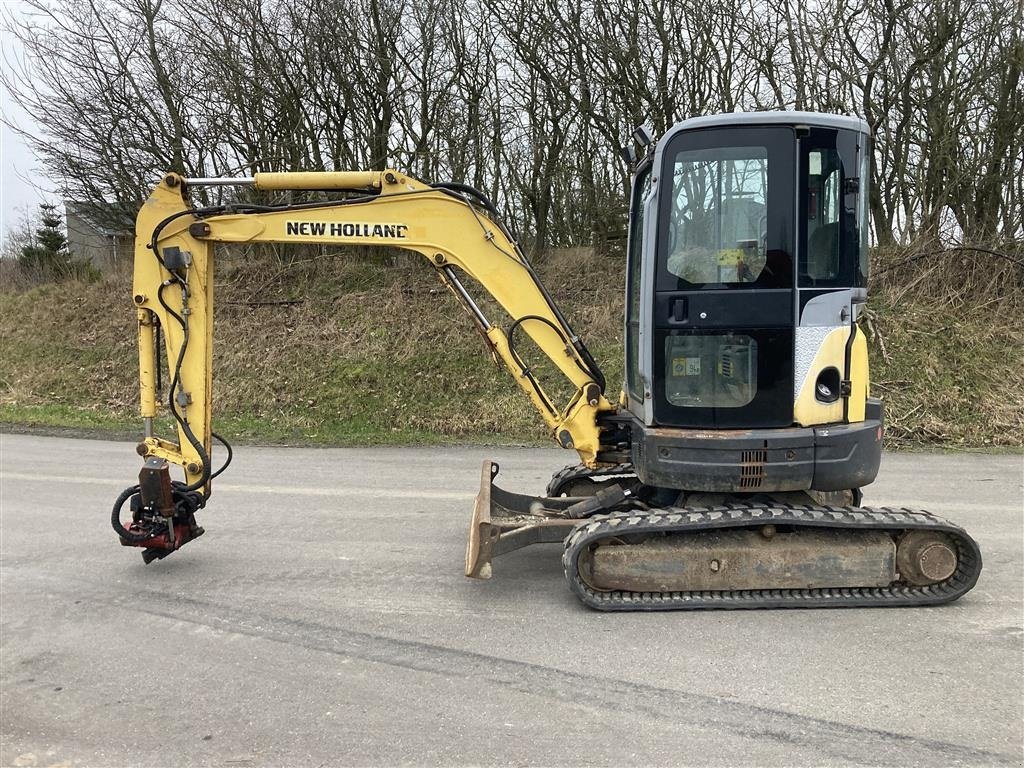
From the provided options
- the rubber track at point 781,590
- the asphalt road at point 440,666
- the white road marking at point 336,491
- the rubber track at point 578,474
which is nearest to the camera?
the asphalt road at point 440,666

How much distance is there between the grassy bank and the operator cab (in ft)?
19.1

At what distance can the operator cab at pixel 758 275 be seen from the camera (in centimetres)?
409

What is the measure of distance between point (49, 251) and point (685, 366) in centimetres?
2339

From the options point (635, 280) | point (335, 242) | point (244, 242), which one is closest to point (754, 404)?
point (635, 280)

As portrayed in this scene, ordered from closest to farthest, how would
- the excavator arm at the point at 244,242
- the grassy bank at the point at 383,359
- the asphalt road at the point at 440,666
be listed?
the asphalt road at the point at 440,666
the excavator arm at the point at 244,242
the grassy bank at the point at 383,359

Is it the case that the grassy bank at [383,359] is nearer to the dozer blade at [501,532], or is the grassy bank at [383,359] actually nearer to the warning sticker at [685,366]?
the dozer blade at [501,532]

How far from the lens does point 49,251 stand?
70.1 ft

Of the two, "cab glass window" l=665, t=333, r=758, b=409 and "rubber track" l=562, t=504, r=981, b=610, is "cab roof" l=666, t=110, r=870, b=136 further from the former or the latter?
"rubber track" l=562, t=504, r=981, b=610

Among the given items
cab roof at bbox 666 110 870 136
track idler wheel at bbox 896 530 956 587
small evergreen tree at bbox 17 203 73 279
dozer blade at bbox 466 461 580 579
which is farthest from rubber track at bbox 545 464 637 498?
small evergreen tree at bbox 17 203 73 279

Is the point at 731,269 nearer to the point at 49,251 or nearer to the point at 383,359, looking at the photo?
the point at 383,359

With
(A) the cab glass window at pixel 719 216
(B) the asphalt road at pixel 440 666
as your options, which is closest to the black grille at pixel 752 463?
(B) the asphalt road at pixel 440 666

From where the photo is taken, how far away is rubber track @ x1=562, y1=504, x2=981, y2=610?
4.02m

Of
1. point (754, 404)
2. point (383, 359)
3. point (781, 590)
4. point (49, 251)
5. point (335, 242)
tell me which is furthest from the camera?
point (49, 251)

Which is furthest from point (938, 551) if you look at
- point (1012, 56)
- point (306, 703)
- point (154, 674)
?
point (1012, 56)
